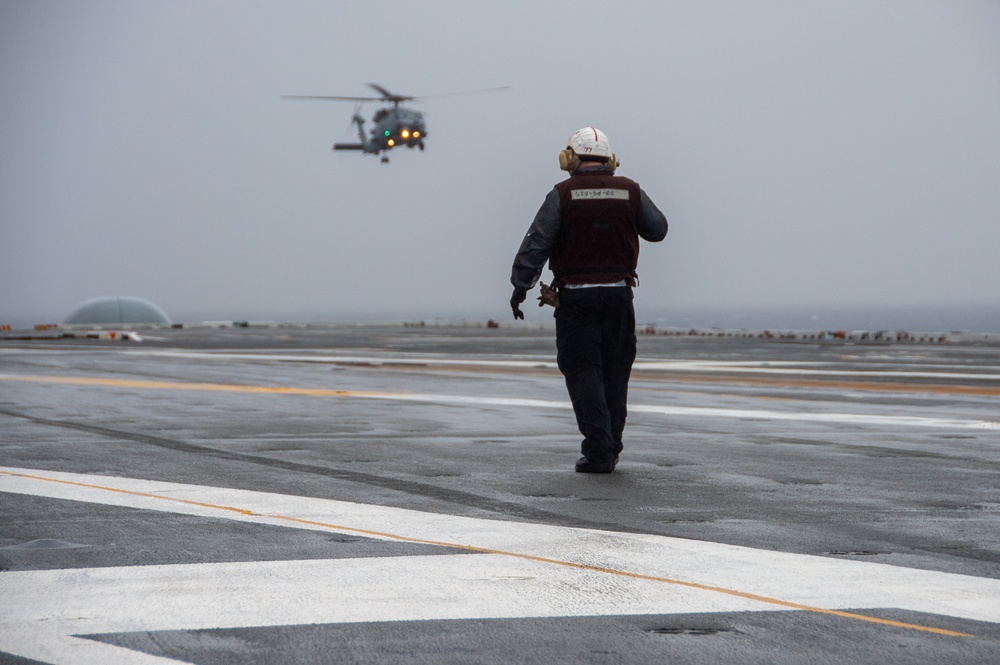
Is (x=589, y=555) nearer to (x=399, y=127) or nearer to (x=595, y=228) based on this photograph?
(x=595, y=228)

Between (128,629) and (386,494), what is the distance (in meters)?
2.56

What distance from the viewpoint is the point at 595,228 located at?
7.13 m

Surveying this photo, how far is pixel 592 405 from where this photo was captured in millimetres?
6977

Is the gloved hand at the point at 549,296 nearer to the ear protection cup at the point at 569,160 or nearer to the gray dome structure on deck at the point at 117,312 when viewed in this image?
the ear protection cup at the point at 569,160

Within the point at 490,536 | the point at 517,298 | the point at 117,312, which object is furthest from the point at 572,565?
the point at 117,312

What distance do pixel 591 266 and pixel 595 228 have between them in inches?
8.7

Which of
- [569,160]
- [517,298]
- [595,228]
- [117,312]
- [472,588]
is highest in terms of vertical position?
[569,160]

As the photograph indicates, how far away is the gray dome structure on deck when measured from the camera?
84625 mm

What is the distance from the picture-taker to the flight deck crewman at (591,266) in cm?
706

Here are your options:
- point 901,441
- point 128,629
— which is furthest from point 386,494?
point 901,441

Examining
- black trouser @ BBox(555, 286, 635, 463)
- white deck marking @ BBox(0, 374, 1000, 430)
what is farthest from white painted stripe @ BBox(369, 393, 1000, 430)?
black trouser @ BBox(555, 286, 635, 463)

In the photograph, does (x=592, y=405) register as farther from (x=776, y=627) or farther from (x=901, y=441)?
(x=776, y=627)

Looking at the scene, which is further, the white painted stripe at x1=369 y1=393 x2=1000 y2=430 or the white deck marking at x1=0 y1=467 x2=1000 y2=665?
the white painted stripe at x1=369 y1=393 x2=1000 y2=430

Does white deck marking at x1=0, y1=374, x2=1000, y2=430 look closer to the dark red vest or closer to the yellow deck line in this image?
the dark red vest
